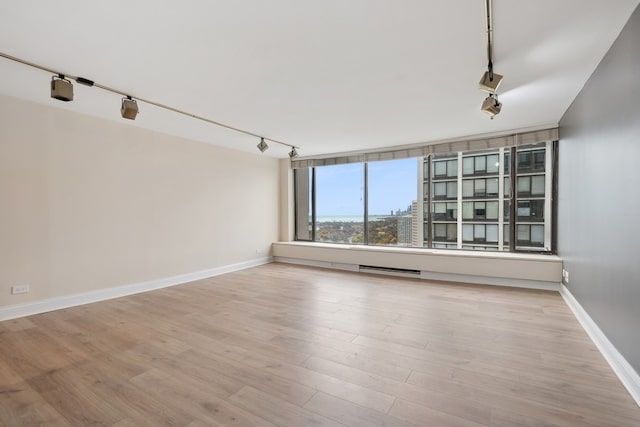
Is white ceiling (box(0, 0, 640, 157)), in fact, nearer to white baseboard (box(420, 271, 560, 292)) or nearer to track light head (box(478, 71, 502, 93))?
track light head (box(478, 71, 502, 93))

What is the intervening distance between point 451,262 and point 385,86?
3215mm

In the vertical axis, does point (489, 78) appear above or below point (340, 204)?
above

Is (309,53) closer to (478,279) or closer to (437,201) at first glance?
(478,279)

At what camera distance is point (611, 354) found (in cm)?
220

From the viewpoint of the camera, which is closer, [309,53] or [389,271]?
[309,53]

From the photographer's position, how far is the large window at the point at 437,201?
15.2 ft

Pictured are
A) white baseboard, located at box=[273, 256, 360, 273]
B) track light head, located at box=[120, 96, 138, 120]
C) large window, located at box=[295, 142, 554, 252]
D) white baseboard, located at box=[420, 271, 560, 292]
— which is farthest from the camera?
white baseboard, located at box=[273, 256, 360, 273]

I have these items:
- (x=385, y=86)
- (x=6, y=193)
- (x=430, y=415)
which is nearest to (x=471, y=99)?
(x=385, y=86)

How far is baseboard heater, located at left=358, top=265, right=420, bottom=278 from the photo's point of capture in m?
5.11

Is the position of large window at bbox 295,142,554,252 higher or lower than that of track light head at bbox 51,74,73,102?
lower

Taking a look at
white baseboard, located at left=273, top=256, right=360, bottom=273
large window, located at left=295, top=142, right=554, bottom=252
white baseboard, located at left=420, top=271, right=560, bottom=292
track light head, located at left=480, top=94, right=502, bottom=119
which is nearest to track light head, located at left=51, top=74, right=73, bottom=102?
track light head, located at left=480, top=94, right=502, bottom=119

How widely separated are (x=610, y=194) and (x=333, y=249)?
4.24m

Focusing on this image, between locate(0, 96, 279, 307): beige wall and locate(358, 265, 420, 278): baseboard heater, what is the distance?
2620mm

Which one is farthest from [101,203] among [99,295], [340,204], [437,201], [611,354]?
[437,201]
